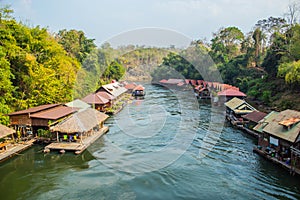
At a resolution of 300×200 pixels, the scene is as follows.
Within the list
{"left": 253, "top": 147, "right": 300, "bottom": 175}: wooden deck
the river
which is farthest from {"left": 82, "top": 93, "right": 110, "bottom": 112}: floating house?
{"left": 253, "top": 147, "right": 300, "bottom": 175}: wooden deck

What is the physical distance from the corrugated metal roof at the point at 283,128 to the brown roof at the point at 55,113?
13.5 m

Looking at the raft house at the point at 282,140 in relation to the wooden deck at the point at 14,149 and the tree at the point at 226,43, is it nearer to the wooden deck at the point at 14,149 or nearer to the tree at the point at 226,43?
the wooden deck at the point at 14,149

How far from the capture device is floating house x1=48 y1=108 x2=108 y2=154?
15718 mm

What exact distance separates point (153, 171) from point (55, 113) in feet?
29.4

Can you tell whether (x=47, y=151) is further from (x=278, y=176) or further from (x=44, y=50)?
(x=278, y=176)

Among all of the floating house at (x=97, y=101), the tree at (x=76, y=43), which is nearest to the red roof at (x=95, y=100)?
the floating house at (x=97, y=101)

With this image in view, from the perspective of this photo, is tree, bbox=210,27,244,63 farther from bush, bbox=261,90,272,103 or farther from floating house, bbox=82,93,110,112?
floating house, bbox=82,93,110,112

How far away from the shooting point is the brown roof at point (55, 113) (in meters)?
17.0

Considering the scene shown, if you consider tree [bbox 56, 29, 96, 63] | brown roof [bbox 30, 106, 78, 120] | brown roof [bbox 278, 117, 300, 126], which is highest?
tree [bbox 56, 29, 96, 63]

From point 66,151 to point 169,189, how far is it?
288 inches

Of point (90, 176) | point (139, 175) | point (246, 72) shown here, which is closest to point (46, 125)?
point (90, 176)

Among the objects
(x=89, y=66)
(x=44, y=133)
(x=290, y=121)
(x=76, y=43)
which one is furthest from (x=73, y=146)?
(x=76, y=43)

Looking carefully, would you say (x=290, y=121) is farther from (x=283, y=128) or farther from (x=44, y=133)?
(x=44, y=133)

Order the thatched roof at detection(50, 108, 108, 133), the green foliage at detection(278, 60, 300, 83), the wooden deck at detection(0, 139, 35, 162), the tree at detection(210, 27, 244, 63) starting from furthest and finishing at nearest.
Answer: the tree at detection(210, 27, 244, 63) → the green foliage at detection(278, 60, 300, 83) → the thatched roof at detection(50, 108, 108, 133) → the wooden deck at detection(0, 139, 35, 162)
